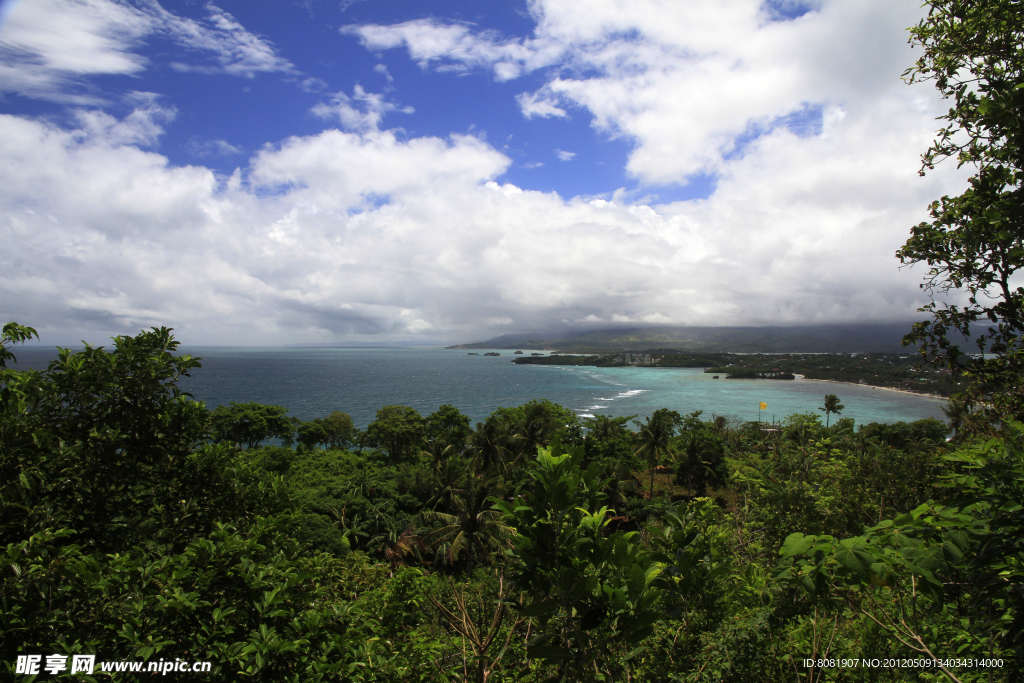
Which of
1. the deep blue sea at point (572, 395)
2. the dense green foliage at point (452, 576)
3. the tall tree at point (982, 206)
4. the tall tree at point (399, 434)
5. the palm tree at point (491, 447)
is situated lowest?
the deep blue sea at point (572, 395)

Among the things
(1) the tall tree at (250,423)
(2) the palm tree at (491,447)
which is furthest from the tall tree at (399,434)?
(2) the palm tree at (491,447)

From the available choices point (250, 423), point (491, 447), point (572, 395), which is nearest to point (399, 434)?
point (250, 423)

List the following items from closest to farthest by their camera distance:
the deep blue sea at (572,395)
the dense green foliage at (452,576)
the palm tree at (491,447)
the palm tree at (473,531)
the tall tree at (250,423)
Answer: the dense green foliage at (452,576)
the palm tree at (473,531)
the palm tree at (491,447)
the tall tree at (250,423)
the deep blue sea at (572,395)

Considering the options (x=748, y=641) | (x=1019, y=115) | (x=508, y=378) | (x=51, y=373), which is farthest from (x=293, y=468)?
(x=508, y=378)

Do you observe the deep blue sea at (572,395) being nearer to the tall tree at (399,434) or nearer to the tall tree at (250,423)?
the tall tree at (250,423)

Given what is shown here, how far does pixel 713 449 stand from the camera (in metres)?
34.3

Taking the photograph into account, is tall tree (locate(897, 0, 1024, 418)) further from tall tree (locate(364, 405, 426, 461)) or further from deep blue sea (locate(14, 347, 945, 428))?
deep blue sea (locate(14, 347, 945, 428))

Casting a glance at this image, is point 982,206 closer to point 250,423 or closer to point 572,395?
point 250,423

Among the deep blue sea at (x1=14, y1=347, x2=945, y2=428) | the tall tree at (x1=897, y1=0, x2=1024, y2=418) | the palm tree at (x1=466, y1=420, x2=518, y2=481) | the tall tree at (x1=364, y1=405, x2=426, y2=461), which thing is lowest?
the deep blue sea at (x1=14, y1=347, x2=945, y2=428)

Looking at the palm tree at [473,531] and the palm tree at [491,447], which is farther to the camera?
the palm tree at [491,447]

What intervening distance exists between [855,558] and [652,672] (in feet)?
5.74

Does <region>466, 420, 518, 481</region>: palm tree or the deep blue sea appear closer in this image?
<region>466, 420, 518, 481</region>: palm tree

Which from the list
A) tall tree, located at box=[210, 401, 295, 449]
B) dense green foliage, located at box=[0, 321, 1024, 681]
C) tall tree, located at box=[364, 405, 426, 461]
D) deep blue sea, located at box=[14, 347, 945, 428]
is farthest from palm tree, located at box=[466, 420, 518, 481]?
deep blue sea, located at box=[14, 347, 945, 428]

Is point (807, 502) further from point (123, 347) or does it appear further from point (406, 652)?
point (123, 347)
